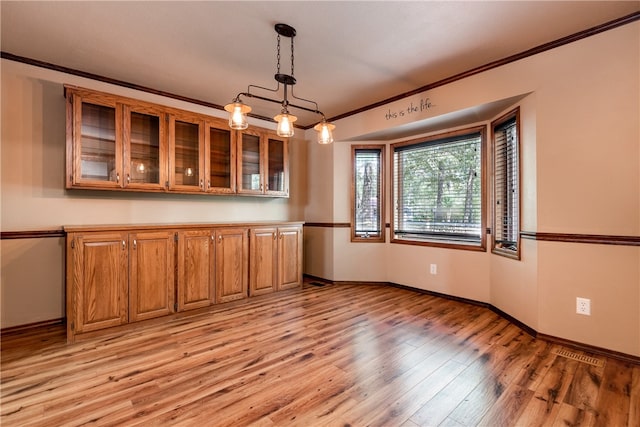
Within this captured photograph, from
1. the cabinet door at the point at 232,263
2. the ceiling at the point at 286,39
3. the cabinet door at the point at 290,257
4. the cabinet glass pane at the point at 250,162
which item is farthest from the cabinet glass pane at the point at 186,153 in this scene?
the cabinet door at the point at 290,257

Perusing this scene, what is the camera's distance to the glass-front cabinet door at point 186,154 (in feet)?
10.9

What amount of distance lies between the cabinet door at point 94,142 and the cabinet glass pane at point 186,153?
1.79 feet

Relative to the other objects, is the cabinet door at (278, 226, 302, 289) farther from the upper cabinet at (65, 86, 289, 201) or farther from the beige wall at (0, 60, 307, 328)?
the beige wall at (0, 60, 307, 328)

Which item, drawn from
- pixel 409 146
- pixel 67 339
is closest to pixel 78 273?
pixel 67 339

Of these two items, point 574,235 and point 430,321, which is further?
point 430,321

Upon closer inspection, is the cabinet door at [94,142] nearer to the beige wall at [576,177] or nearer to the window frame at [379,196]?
the window frame at [379,196]

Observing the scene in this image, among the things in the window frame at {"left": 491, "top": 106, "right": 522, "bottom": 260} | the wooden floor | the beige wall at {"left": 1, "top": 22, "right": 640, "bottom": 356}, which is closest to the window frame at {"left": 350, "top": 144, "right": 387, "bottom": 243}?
the beige wall at {"left": 1, "top": 22, "right": 640, "bottom": 356}

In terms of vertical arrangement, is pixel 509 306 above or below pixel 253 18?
below

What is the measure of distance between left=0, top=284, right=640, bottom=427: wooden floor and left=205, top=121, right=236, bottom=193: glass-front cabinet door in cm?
159

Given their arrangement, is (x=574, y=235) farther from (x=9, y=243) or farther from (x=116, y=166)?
(x=9, y=243)

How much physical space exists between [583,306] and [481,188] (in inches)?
59.6

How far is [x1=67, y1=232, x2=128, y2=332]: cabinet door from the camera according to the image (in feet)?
8.44

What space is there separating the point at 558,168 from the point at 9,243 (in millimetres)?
4822

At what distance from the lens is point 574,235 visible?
95.7 inches
